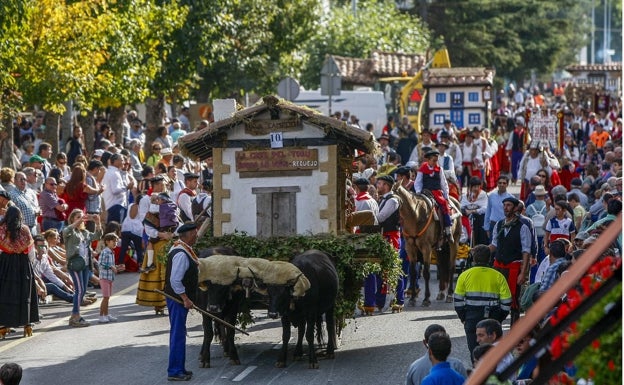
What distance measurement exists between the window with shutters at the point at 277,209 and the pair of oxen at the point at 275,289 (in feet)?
3.36

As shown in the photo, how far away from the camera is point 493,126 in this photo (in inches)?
1962

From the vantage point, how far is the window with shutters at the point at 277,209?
52.3 ft

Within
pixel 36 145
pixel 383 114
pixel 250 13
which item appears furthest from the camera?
pixel 383 114

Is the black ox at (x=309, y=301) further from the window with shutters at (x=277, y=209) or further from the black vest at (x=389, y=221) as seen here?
the black vest at (x=389, y=221)

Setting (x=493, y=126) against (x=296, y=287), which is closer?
(x=296, y=287)

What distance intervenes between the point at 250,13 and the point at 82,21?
12.8 meters

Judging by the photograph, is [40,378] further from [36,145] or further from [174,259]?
[36,145]

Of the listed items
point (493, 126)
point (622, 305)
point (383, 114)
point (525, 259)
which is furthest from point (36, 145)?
point (622, 305)

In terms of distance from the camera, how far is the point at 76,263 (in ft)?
59.1

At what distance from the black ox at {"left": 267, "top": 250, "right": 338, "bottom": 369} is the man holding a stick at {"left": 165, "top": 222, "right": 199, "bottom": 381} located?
86 cm

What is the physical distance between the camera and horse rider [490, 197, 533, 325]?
16594 mm

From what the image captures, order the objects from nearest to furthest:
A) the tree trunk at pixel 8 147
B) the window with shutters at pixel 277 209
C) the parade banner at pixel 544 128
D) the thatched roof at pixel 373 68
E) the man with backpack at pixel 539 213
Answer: the window with shutters at pixel 277 209 < the man with backpack at pixel 539 213 < the tree trunk at pixel 8 147 < the parade banner at pixel 544 128 < the thatched roof at pixel 373 68

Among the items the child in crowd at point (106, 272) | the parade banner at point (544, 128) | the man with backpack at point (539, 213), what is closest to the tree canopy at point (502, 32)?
the parade banner at point (544, 128)

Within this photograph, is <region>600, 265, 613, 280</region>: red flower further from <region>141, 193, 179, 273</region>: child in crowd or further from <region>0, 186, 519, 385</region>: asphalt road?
<region>141, 193, 179, 273</region>: child in crowd
